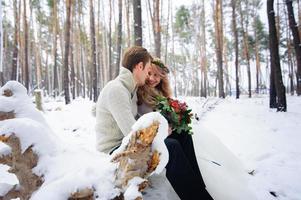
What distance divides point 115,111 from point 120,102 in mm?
79

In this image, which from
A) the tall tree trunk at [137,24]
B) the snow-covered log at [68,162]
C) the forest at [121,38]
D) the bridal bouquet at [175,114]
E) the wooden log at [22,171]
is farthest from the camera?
the forest at [121,38]

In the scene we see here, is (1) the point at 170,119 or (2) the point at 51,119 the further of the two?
(2) the point at 51,119

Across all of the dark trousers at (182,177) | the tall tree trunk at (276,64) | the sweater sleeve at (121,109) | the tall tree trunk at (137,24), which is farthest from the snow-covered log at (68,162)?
the tall tree trunk at (276,64)

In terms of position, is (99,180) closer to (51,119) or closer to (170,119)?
(170,119)

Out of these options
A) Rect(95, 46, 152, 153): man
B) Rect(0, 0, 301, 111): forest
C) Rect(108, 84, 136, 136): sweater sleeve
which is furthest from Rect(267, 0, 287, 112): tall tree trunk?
Rect(108, 84, 136, 136): sweater sleeve

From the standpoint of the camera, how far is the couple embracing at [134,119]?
215 centimetres

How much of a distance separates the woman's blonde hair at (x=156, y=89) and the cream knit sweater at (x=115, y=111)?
0.84ft

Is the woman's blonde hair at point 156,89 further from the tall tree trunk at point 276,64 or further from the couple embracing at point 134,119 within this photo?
the tall tree trunk at point 276,64

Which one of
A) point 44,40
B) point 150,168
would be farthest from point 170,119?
point 44,40

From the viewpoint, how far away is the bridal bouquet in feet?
8.65

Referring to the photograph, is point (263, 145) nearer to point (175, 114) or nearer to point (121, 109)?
A: point (175, 114)

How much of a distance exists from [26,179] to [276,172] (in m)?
2.81

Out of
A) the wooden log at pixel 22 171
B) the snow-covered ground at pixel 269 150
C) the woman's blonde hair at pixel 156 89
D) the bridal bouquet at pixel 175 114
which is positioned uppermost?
the woman's blonde hair at pixel 156 89

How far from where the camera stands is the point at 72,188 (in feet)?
3.95
